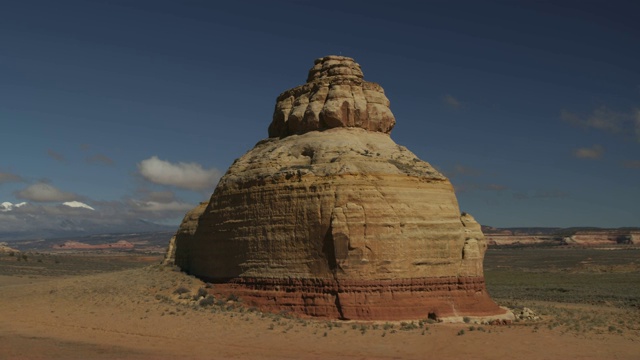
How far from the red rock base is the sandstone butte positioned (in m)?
0.04

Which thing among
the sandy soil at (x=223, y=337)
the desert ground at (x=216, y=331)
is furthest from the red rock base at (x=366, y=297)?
the sandy soil at (x=223, y=337)

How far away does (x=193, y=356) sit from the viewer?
58.5 ft

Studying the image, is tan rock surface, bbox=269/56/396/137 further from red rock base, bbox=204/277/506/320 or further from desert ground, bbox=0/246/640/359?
desert ground, bbox=0/246/640/359

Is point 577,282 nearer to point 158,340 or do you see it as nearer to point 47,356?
point 158,340

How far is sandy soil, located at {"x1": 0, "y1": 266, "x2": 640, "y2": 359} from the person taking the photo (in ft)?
61.0

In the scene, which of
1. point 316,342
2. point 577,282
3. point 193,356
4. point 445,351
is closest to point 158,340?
point 193,356

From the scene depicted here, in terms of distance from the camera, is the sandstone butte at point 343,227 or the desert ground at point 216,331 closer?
the desert ground at point 216,331

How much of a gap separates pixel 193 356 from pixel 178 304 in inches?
319

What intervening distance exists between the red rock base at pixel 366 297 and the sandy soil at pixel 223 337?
68cm

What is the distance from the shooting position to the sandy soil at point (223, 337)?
731 inches

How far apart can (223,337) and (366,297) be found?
561 centimetres

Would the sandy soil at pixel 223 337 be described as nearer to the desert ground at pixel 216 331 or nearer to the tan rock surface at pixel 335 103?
the desert ground at pixel 216 331

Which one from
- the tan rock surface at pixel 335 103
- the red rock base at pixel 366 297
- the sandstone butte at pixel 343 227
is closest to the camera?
the red rock base at pixel 366 297

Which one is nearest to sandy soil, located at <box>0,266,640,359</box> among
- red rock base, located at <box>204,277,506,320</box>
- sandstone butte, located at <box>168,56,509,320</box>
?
red rock base, located at <box>204,277,506,320</box>
